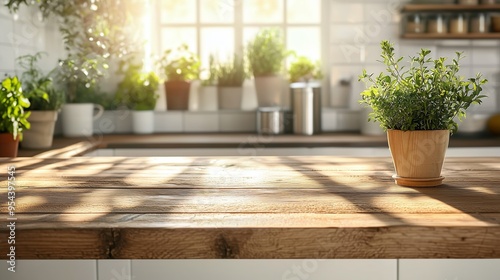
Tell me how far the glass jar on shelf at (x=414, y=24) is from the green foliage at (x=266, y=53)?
68cm

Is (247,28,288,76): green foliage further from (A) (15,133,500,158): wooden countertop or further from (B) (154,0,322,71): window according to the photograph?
(A) (15,133,500,158): wooden countertop

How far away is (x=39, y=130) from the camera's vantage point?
2.85m

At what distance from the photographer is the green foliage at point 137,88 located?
3721 millimetres

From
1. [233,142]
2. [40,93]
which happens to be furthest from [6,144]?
[233,142]

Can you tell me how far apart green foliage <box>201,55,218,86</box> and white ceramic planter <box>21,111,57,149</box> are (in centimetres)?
121

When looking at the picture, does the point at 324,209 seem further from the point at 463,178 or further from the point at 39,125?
the point at 39,125

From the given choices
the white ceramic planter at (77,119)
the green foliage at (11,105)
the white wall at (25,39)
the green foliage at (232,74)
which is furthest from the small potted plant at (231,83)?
the green foliage at (11,105)

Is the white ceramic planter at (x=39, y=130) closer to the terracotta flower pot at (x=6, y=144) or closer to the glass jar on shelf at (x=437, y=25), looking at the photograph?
the terracotta flower pot at (x=6, y=144)

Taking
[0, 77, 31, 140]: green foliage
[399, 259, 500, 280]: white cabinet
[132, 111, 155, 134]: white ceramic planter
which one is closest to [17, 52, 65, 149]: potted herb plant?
[0, 77, 31, 140]: green foliage

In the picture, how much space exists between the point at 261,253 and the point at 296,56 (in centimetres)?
293

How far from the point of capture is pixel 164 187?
1404mm

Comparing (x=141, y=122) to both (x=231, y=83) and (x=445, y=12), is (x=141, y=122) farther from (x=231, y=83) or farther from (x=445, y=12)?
(x=445, y=12)

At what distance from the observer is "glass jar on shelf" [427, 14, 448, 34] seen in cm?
366

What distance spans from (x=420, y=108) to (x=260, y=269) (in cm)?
53
